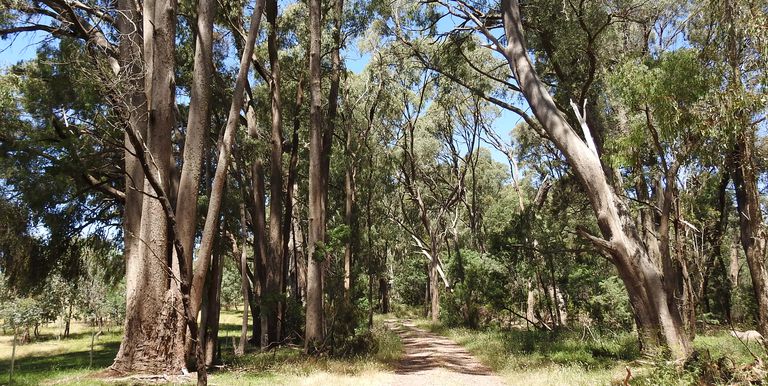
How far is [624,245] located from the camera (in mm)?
8969

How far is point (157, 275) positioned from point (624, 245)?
8.35 m

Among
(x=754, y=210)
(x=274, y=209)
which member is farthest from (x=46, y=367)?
(x=754, y=210)

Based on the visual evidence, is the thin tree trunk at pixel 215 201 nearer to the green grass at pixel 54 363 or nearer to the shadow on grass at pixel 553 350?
the green grass at pixel 54 363

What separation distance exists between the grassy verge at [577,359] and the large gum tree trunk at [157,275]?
624 cm

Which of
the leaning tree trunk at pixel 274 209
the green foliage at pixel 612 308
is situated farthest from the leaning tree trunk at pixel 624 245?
the green foliage at pixel 612 308

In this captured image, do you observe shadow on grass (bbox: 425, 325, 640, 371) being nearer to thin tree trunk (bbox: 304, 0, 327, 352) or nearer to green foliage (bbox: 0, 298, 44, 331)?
thin tree trunk (bbox: 304, 0, 327, 352)

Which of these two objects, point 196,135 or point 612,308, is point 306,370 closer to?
point 196,135

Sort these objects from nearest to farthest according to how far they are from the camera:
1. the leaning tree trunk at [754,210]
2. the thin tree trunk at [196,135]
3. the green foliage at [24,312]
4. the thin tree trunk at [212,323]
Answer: the leaning tree trunk at [754,210] < the thin tree trunk at [196,135] < the thin tree trunk at [212,323] < the green foliage at [24,312]

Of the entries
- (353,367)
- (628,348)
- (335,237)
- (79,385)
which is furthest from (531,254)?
(79,385)

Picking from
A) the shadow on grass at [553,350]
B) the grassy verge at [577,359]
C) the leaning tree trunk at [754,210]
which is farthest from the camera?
the shadow on grass at [553,350]

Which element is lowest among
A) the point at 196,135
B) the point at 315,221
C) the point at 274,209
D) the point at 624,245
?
the point at 624,245

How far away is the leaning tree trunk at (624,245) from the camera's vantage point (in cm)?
863

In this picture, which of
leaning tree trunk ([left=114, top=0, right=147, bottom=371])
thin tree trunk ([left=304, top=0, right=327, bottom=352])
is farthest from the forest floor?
leaning tree trunk ([left=114, top=0, right=147, bottom=371])

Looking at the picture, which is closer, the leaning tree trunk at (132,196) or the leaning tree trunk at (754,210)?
the leaning tree trunk at (754,210)
